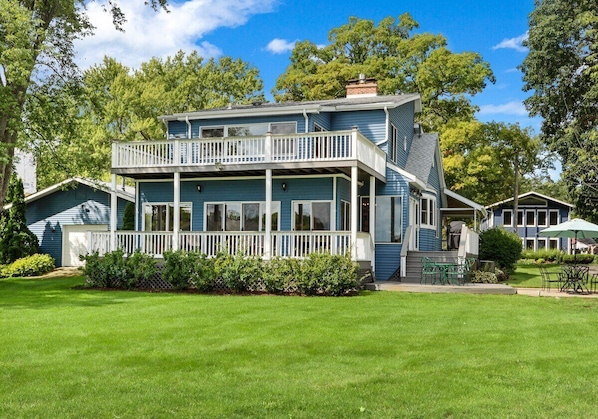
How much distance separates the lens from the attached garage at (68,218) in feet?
89.9

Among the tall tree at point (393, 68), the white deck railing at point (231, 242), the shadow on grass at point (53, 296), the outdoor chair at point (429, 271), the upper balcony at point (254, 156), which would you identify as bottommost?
the shadow on grass at point (53, 296)

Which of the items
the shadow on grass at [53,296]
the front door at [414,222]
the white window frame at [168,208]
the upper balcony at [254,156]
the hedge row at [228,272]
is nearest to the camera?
the shadow on grass at [53,296]

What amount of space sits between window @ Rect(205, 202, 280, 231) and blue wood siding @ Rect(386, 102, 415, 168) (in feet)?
20.0

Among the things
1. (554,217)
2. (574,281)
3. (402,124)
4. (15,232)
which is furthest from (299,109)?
(554,217)

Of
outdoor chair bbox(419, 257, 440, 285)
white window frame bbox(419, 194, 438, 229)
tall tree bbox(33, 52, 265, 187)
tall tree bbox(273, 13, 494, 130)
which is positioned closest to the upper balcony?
outdoor chair bbox(419, 257, 440, 285)

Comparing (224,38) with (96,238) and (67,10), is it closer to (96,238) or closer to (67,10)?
(67,10)

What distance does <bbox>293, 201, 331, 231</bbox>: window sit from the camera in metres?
20.1

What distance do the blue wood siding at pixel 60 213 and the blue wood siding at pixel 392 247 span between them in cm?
1292

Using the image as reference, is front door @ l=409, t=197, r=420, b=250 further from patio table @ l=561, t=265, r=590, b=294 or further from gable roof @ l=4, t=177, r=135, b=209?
gable roof @ l=4, t=177, r=135, b=209

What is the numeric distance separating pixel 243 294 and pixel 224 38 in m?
23.1

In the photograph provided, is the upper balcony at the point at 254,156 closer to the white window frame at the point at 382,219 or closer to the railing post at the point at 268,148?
the railing post at the point at 268,148

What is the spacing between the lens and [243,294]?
645 inches

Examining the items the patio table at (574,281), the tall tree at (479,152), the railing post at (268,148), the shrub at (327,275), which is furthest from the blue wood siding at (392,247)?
the tall tree at (479,152)

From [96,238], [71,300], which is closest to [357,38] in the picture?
[96,238]
